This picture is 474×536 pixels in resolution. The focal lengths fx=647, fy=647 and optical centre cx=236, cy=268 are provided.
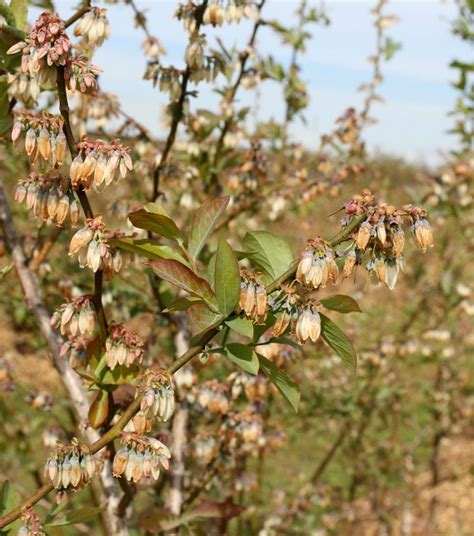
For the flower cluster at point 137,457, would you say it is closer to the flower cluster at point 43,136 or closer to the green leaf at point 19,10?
the flower cluster at point 43,136

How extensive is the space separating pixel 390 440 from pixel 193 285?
4827 millimetres

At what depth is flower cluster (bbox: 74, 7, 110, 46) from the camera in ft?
4.58

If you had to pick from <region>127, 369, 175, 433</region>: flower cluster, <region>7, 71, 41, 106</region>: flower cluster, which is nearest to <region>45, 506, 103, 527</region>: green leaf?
<region>127, 369, 175, 433</region>: flower cluster

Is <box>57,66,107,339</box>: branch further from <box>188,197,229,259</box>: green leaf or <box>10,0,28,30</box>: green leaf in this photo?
<box>10,0,28,30</box>: green leaf

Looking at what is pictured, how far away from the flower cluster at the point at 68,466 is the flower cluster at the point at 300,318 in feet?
1.24

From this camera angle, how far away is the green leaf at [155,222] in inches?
40.9

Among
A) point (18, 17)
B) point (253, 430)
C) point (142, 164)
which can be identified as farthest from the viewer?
point (142, 164)

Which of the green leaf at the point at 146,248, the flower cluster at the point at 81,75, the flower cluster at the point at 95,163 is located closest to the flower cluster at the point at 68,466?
the green leaf at the point at 146,248

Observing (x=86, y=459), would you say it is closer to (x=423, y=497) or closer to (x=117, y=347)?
(x=117, y=347)

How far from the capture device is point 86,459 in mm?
1073

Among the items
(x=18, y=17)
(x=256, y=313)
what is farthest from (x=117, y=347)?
(x=18, y=17)

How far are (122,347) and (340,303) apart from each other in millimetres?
410

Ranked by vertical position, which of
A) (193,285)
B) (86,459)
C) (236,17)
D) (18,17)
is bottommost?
(86,459)

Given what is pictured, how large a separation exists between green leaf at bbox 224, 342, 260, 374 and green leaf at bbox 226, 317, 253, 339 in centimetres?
4
